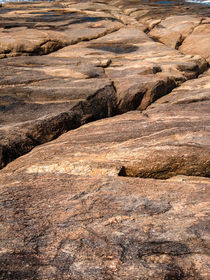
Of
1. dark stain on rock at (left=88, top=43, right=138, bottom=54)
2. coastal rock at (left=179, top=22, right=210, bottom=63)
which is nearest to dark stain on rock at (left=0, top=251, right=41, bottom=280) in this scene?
dark stain on rock at (left=88, top=43, right=138, bottom=54)

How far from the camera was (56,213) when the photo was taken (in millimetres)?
6270

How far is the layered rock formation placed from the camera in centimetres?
512

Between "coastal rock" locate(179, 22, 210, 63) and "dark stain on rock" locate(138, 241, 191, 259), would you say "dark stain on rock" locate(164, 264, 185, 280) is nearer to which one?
"dark stain on rock" locate(138, 241, 191, 259)

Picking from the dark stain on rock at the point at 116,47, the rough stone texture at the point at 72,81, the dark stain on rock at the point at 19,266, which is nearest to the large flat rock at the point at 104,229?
the dark stain on rock at the point at 19,266

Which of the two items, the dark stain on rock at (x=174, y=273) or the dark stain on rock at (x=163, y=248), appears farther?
the dark stain on rock at (x=163, y=248)

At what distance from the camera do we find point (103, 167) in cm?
829

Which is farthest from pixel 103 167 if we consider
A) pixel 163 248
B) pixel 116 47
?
pixel 116 47

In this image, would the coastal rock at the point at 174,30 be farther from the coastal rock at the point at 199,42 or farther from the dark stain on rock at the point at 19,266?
the dark stain on rock at the point at 19,266

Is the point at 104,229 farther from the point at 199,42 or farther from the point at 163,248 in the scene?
the point at 199,42

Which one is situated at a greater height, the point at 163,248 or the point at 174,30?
the point at 174,30

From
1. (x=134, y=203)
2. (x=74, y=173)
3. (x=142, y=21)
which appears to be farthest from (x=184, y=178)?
(x=142, y=21)

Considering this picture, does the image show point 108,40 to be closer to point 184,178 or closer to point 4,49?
point 4,49

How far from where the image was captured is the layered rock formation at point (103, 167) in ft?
16.8

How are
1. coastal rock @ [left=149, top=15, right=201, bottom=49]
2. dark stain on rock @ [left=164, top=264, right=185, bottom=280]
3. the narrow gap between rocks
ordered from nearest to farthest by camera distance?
dark stain on rock @ [left=164, top=264, right=185, bottom=280], the narrow gap between rocks, coastal rock @ [left=149, top=15, right=201, bottom=49]
